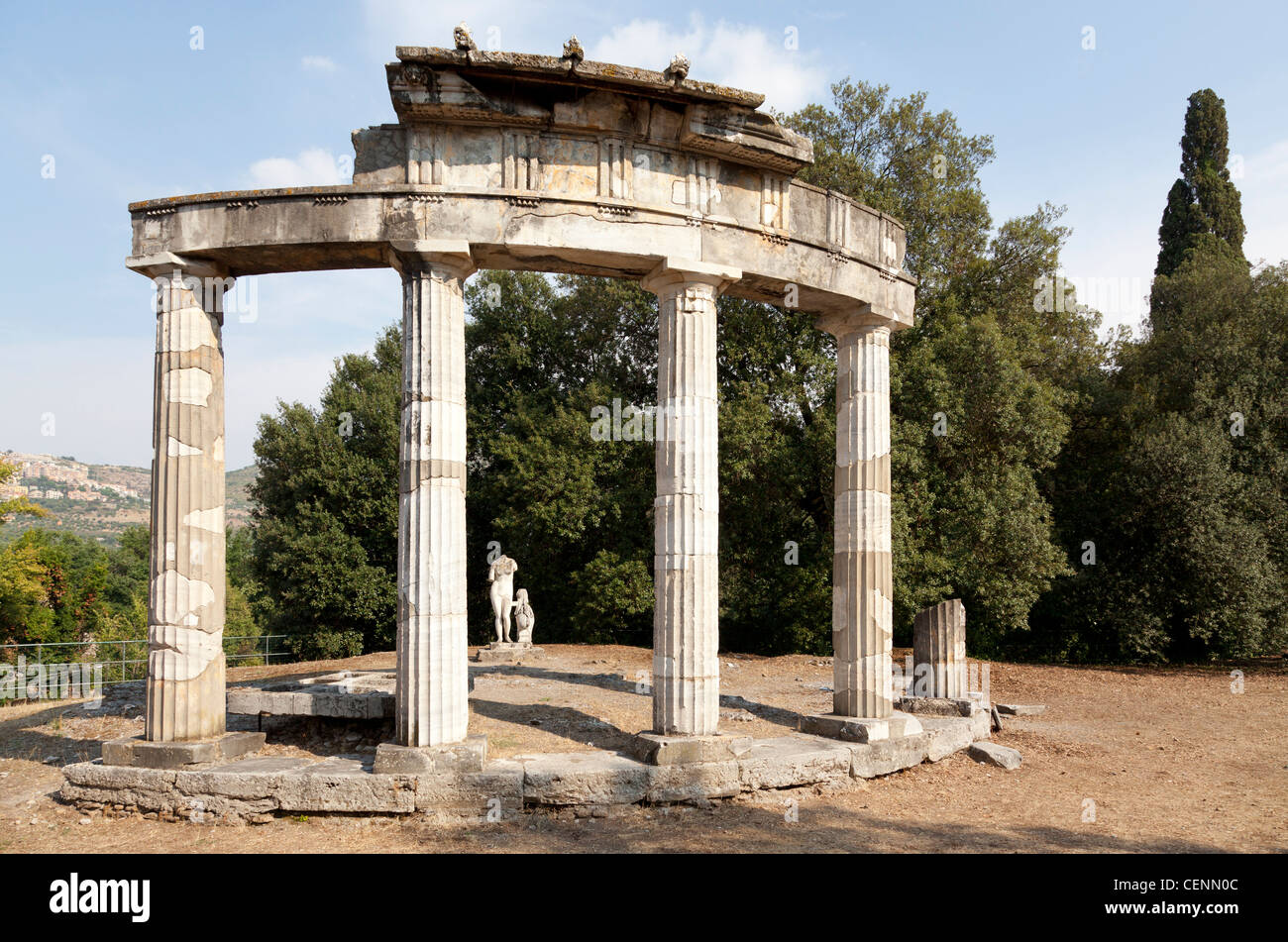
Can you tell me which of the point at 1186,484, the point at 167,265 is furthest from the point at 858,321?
the point at 1186,484

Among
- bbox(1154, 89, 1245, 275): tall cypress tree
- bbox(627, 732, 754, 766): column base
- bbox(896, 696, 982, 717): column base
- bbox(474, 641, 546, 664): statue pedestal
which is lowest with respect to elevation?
bbox(474, 641, 546, 664): statue pedestal

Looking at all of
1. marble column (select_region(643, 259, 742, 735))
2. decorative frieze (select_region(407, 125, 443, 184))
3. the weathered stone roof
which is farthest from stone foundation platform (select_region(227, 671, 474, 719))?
the weathered stone roof

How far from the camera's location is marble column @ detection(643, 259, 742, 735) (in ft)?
28.4

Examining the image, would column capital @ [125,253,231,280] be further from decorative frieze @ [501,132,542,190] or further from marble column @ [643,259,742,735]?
marble column @ [643,259,742,735]

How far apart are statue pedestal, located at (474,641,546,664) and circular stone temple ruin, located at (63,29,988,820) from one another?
966 cm

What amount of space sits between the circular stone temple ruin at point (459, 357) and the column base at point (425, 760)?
2 cm

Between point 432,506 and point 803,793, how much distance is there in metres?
5.16

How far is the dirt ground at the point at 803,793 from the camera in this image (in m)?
7.21

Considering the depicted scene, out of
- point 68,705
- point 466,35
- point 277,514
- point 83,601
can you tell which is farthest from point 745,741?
point 83,601

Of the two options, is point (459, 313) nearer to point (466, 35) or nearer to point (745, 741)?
point (466, 35)

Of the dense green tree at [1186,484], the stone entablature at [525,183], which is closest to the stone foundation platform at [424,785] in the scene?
the stone entablature at [525,183]

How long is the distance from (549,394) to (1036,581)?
1606 centimetres

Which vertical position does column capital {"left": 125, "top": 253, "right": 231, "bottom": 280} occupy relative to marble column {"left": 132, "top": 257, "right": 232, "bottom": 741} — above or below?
above

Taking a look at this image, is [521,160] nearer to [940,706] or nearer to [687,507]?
[687,507]
